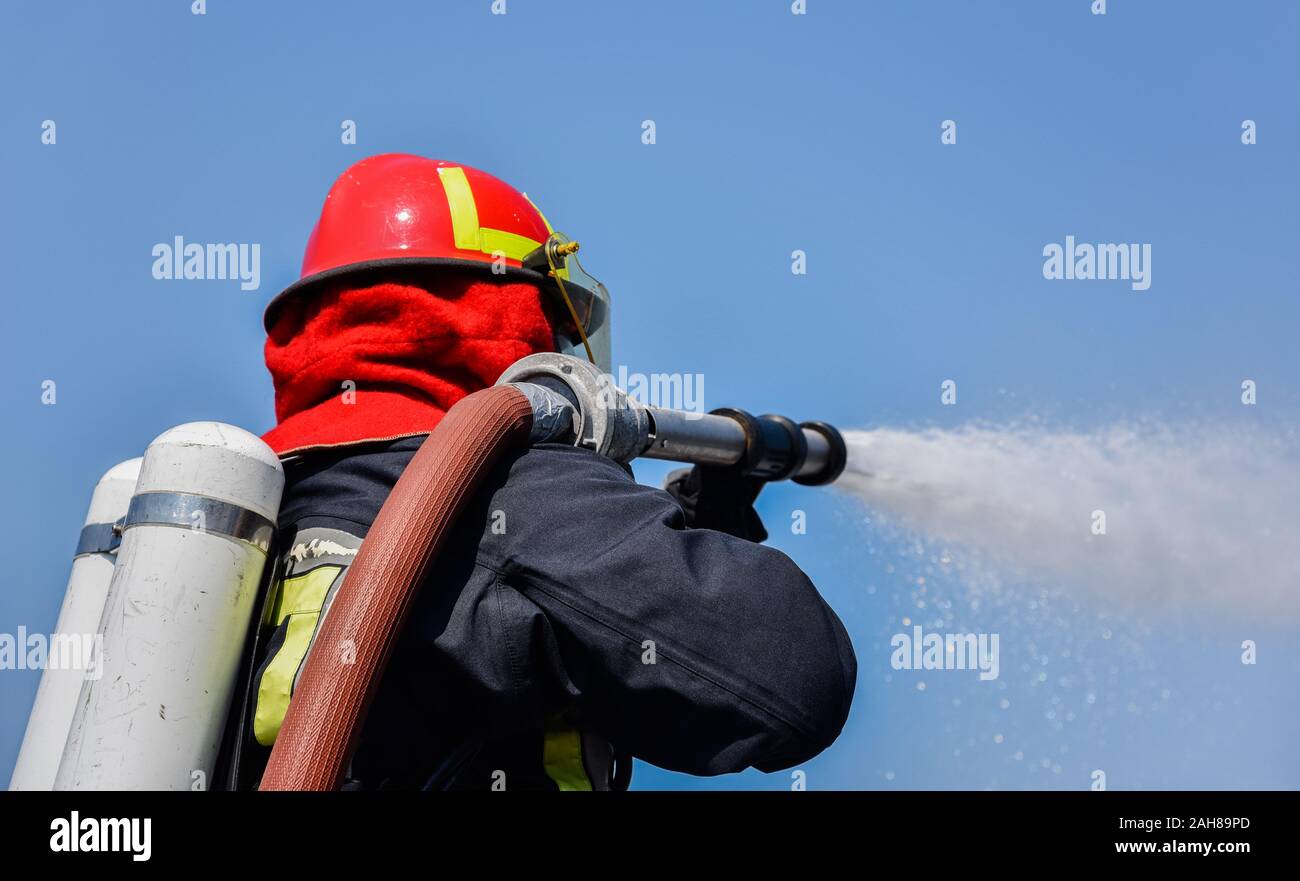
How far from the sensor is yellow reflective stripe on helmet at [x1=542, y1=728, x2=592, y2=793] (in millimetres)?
2975

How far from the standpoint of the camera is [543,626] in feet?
8.77

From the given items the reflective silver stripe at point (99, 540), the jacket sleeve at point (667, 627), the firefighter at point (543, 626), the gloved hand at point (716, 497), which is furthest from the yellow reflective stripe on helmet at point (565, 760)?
the gloved hand at point (716, 497)

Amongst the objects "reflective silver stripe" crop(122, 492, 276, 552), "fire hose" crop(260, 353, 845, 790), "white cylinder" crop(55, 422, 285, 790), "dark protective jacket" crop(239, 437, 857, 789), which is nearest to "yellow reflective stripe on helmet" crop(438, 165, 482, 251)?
"fire hose" crop(260, 353, 845, 790)

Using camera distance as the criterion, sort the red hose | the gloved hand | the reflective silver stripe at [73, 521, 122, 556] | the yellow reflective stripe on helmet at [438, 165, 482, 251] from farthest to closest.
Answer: the gloved hand
the yellow reflective stripe on helmet at [438, 165, 482, 251]
the reflective silver stripe at [73, 521, 122, 556]
the red hose

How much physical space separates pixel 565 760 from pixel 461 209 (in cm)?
157

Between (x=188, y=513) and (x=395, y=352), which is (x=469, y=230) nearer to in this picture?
(x=395, y=352)

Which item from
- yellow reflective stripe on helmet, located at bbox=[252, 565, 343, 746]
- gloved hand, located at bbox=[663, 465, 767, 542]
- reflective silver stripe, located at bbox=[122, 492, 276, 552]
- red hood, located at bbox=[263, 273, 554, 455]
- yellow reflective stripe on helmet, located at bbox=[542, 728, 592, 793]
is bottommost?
yellow reflective stripe on helmet, located at bbox=[542, 728, 592, 793]

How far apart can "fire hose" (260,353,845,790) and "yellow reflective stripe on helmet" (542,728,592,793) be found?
2.04 feet

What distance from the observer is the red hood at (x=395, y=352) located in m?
3.24

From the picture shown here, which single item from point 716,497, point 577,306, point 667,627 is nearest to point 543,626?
point 667,627

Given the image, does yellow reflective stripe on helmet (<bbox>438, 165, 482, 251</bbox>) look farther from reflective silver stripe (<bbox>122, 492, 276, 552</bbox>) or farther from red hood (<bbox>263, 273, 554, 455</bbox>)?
reflective silver stripe (<bbox>122, 492, 276, 552</bbox>)

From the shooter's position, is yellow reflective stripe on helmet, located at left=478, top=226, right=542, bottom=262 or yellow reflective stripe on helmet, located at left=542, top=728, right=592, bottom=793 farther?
yellow reflective stripe on helmet, located at left=478, top=226, right=542, bottom=262

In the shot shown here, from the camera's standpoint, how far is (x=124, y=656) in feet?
8.58
